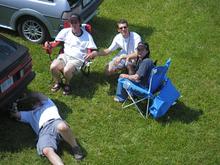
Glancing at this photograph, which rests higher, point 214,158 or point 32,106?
point 32,106

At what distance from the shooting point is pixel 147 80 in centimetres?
857

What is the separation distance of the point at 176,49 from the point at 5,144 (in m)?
4.74

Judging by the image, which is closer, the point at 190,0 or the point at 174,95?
the point at 174,95

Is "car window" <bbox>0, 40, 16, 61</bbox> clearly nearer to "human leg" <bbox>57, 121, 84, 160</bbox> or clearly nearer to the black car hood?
the black car hood

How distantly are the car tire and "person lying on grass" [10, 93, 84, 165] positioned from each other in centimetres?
259

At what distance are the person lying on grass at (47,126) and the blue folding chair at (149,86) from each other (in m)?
1.45

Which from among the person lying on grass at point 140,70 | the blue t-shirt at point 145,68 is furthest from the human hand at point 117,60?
the blue t-shirt at point 145,68

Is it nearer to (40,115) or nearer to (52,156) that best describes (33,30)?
(40,115)

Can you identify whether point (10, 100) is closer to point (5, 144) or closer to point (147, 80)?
point (5, 144)

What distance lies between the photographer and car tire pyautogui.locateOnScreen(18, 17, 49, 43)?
1045cm

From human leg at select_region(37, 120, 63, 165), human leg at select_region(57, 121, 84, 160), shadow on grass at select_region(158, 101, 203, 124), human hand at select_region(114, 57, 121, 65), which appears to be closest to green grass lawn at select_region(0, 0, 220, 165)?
shadow on grass at select_region(158, 101, 203, 124)

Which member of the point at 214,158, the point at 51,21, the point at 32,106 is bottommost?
the point at 214,158

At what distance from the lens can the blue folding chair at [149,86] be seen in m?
8.34

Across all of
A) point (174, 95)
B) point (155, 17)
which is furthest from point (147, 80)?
point (155, 17)
